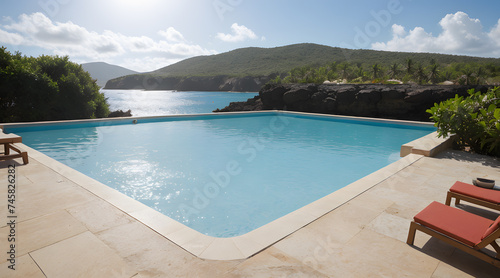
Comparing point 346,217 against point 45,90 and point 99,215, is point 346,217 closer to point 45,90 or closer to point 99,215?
point 99,215

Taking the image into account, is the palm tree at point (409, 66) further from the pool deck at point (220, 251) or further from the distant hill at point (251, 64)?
the pool deck at point (220, 251)

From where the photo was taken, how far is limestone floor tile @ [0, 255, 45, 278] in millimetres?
2035

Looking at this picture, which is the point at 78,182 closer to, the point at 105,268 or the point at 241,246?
the point at 105,268

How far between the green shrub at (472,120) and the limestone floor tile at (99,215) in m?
7.85

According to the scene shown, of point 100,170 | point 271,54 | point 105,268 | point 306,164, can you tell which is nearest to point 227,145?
point 306,164

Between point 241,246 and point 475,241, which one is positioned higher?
point 475,241

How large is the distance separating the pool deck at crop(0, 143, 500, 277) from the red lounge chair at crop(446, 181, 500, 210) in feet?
1.32

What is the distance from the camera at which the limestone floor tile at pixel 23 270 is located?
2.04 m

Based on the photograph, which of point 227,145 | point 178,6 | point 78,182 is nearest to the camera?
point 78,182

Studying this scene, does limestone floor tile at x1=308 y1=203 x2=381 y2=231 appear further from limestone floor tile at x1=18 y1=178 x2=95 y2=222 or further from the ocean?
the ocean

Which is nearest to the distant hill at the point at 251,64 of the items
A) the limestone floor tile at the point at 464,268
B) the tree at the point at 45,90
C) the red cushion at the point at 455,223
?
the tree at the point at 45,90

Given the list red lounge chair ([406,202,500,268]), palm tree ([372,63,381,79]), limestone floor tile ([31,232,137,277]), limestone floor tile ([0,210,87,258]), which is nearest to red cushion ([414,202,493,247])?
red lounge chair ([406,202,500,268])

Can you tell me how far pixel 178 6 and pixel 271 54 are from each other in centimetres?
8512

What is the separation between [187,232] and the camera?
2.74 meters
